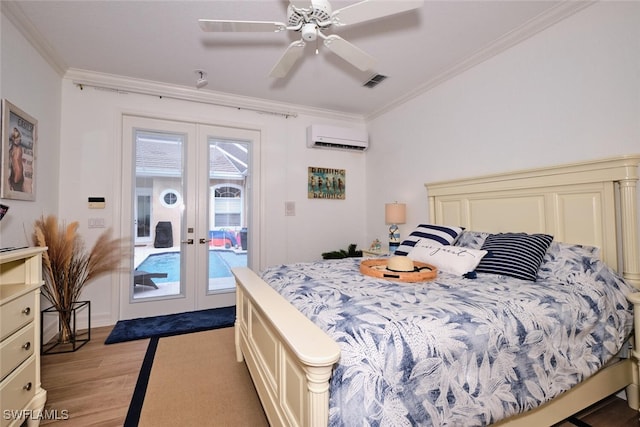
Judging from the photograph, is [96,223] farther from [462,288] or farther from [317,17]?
[462,288]

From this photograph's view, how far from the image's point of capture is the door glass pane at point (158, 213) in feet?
10.5

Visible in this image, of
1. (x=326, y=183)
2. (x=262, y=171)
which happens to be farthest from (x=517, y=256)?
(x=262, y=171)

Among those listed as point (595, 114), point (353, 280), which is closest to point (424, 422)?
point (353, 280)

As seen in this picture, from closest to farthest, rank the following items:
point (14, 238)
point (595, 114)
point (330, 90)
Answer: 1. point (595, 114)
2. point (14, 238)
3. point (330, 90)

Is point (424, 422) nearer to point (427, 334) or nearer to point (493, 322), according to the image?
point (427, 334)

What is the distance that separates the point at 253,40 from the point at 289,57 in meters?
0.67

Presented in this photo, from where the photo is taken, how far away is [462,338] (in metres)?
1.10

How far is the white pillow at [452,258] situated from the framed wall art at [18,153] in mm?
3106

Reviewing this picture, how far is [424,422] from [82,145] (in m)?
3.76

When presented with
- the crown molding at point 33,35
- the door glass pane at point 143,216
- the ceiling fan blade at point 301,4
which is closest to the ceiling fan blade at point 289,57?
the ceiling fan blade at point 301,4

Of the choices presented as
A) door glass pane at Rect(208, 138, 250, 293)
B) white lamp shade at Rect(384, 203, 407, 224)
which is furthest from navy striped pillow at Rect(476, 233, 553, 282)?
door glass pane at Rect(208, 138, 250, 293)

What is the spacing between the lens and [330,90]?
3.35 m

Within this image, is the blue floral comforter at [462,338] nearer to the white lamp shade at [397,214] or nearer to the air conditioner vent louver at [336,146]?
the white lamp shade at [397,214]

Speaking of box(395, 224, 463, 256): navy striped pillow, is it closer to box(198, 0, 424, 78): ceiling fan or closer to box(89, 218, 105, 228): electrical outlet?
box(198, 0, 424, 78): ceiling fan
